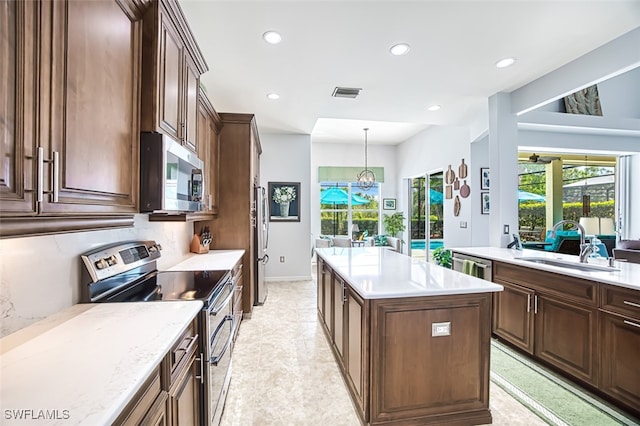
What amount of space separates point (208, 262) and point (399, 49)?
2.57 meters

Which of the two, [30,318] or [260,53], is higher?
[260,53]

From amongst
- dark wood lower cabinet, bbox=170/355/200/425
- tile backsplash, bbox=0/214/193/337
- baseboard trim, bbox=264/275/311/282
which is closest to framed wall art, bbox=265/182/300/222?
baseboard trim, bbox=264/275/311/282

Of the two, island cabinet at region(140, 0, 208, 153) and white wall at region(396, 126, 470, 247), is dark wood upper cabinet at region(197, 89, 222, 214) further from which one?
white wall at region(396, 126, 470, 247)

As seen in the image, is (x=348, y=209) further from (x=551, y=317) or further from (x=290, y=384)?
(x=290, y=384)

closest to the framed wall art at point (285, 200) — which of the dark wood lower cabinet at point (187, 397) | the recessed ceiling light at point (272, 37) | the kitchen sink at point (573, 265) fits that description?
the recessed ceiling light at point (272, 37)

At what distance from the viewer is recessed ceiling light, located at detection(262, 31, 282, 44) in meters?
2.44

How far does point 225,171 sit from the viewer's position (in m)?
3.67

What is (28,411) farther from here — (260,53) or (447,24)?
(447,24)

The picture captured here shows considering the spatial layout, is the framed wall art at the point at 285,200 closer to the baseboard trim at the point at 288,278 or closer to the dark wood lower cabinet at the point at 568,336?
the baseboard trim at the point at 288,278

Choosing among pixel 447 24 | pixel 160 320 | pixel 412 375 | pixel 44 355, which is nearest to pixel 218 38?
pixel 447 24

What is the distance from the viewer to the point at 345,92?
11.9 feet

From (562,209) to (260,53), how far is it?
6.77 metres

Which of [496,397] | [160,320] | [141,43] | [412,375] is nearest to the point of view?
[160,320]

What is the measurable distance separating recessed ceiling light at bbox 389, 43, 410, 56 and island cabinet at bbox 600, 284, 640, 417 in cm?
233
